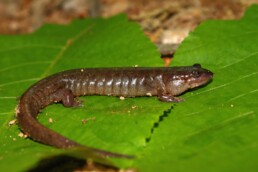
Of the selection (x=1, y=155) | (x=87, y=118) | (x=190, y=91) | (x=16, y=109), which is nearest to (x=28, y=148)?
(x=1, y=155)

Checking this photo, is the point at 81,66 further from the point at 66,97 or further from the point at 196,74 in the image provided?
the point at 196,74

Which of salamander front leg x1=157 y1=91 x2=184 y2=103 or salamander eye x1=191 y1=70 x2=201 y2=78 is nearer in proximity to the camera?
salamander front leg x1=157 y1=91 x2=184 y2=103

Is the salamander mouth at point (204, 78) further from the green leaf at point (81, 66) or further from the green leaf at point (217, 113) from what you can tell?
the green leaf at point (81, 66)

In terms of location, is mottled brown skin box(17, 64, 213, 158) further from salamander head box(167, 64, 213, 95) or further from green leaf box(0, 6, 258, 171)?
green leaf box(0, 6, 258, 171)

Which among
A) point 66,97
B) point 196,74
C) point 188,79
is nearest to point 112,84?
point 66,97

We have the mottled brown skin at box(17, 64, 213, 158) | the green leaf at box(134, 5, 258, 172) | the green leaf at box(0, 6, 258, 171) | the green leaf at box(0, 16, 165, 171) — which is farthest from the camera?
the mottled brown skin at box(17, 64, 213, 158)

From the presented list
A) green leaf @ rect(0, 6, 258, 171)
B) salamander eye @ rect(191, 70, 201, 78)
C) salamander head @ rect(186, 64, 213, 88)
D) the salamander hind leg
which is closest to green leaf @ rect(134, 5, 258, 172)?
green leaf @ rect(0, 6, 258, 171)
